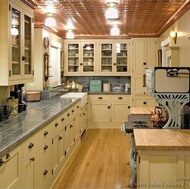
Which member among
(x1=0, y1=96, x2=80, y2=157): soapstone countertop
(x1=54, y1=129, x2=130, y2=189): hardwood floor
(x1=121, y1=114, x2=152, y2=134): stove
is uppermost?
(x1=0, y1=96, x2=80, y2=157): soapstone countertop

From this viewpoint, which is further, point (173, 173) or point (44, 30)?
point (44, 30)

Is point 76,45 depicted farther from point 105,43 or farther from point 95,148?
point 95,148

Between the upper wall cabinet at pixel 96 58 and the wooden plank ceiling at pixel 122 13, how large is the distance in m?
1.25

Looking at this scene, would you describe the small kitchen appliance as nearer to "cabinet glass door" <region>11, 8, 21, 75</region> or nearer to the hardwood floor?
the hardwood floor

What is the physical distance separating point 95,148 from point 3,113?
292 centimetres

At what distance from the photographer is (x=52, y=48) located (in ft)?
24.2

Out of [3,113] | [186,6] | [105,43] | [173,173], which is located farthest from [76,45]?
[173,173]

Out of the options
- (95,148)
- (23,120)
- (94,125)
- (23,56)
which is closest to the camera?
(23,120)

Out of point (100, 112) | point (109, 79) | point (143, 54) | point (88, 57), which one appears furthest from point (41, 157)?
point (109, 79)

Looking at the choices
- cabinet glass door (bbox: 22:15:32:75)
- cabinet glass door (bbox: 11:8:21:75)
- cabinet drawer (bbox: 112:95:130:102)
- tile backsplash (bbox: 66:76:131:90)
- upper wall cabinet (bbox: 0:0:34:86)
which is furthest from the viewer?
tile backsplash (bbox: 66:76:131:90)

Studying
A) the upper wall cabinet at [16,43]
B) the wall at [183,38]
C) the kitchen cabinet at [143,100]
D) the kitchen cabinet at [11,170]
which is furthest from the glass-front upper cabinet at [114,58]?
the kitchen cabinet at [11,170]

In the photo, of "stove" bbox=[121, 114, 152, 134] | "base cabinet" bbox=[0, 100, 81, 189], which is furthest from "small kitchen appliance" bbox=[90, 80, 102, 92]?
"stove" bbox=[121, 114, 152, 134]

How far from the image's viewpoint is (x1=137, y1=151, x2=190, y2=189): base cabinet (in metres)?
2.86

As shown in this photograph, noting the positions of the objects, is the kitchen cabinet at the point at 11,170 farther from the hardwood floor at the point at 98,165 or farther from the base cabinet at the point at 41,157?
the hardwood floor at the point at 98,165
